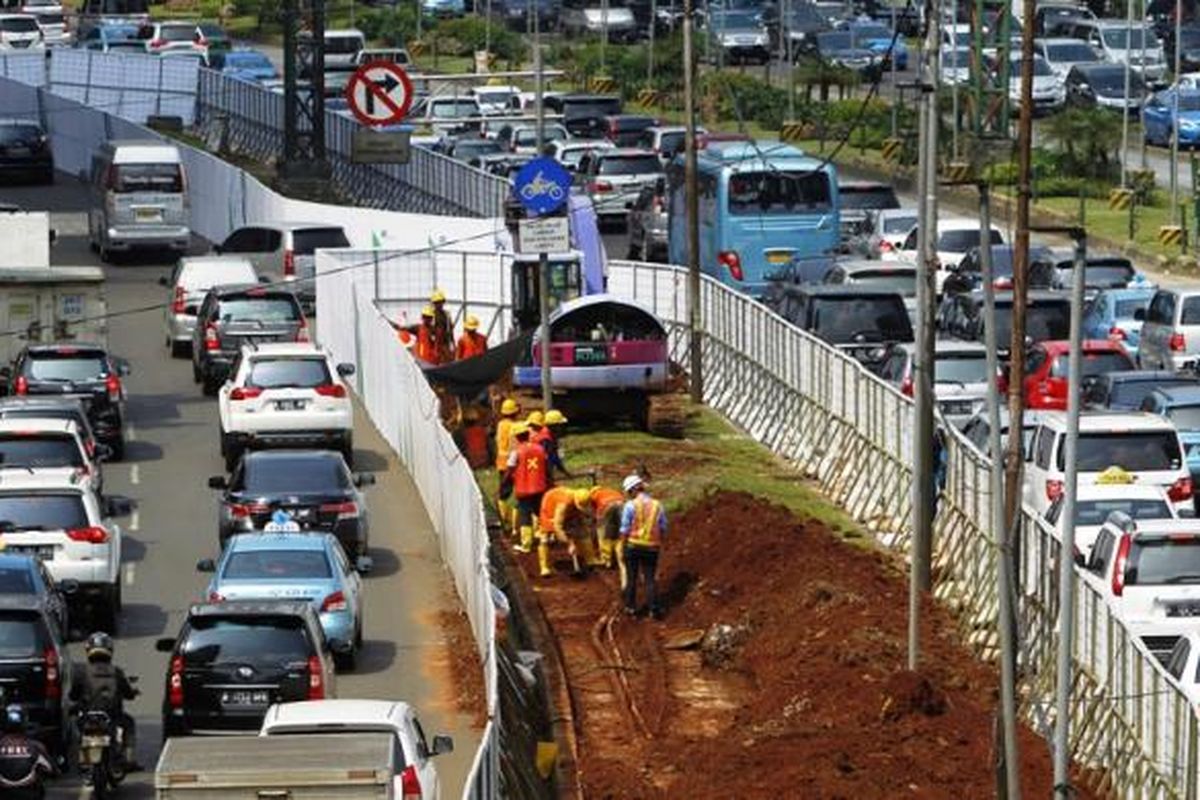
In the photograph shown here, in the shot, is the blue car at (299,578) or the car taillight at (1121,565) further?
the blue car at (299,578)

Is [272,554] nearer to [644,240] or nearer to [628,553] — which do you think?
[628,553]

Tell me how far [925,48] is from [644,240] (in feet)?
106

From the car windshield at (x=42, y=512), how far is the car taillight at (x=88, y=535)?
7 cm

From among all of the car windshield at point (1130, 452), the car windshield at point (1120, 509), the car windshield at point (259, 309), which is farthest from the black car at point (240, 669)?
the car windshield at point (259, 309)

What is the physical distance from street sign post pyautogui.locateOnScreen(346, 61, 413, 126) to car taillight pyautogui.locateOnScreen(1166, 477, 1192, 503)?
76.0ft

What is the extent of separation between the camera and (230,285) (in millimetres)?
54281

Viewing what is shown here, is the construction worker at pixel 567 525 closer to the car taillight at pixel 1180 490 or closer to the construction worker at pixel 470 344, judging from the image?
the car taillight at pixel 1180 490

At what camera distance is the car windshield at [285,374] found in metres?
45.6

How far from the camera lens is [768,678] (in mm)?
35844

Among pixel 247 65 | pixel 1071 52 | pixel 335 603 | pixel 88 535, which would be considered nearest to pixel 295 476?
pixel 88 535

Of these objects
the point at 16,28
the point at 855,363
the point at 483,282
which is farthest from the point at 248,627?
the point at 16,28

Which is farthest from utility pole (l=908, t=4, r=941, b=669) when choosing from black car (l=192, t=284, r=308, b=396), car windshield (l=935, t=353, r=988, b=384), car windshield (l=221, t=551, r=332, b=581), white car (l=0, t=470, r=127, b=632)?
black car (l=192, t=284, r=308, b=396)

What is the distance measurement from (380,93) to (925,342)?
1006 inches

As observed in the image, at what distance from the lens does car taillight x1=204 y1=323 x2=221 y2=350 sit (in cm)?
5125
